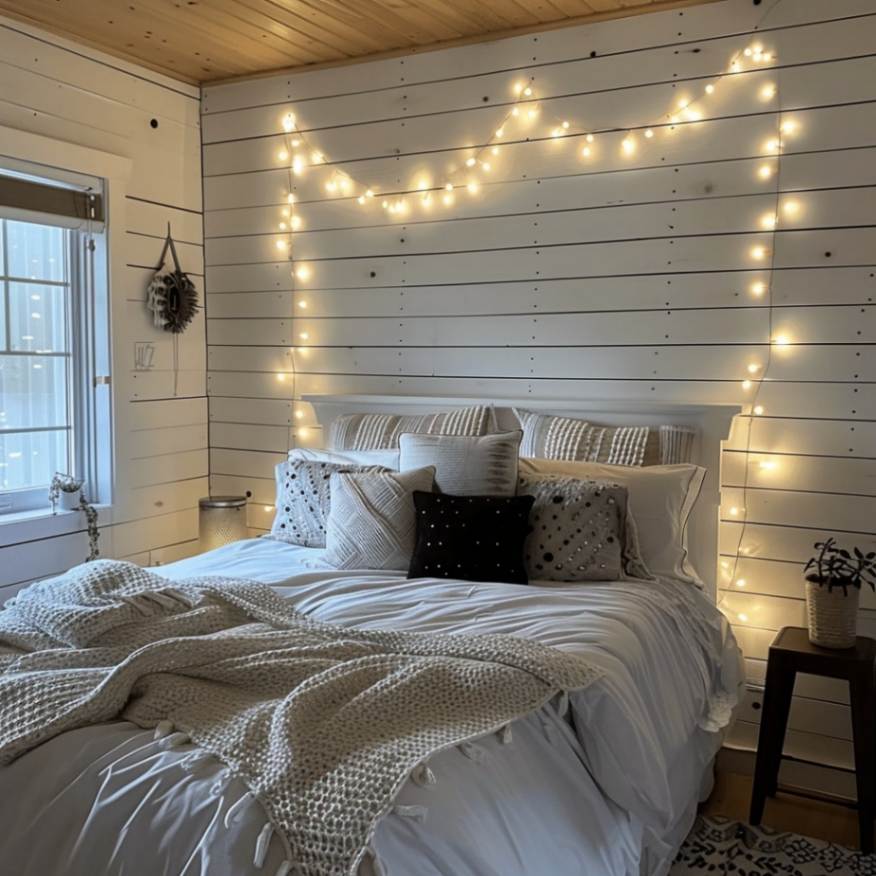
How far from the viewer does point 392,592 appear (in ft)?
8.17

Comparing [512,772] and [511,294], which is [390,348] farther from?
[512,772]

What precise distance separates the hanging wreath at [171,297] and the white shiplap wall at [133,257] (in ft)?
0.13

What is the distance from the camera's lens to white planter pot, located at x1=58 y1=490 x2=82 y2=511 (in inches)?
134

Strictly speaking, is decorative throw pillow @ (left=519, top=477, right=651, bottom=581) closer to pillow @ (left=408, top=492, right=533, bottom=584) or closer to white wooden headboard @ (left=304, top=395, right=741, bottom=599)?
pillow @ (left=408, top=492, right=533, bottom=584)

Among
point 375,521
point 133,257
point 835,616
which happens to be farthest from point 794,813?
point 133,257

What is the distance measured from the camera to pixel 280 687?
5.72 ft

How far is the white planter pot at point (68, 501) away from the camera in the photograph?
3395 mm

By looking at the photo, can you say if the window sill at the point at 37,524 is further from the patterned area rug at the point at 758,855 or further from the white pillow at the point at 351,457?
the patterned area rug at the point at 758,855

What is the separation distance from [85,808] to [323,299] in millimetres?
2542

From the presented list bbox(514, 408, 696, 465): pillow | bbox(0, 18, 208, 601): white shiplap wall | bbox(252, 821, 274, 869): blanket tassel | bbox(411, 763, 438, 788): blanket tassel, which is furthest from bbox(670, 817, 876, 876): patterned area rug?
bbox(0, 18, 208, 601): white shiplap wall

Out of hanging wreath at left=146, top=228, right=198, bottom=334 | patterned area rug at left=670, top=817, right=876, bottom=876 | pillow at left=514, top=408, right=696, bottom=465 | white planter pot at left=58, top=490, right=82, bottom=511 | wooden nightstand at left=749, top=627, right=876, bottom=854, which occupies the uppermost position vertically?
hanging wreath at left=146, top=228, right=198, bottom=334

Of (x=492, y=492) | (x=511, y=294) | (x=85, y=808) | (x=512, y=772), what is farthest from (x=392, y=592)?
(x=511, y=294)

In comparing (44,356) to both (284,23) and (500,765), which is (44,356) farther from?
(500,765)

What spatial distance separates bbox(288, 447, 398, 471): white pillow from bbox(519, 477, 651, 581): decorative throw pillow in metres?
0.63
